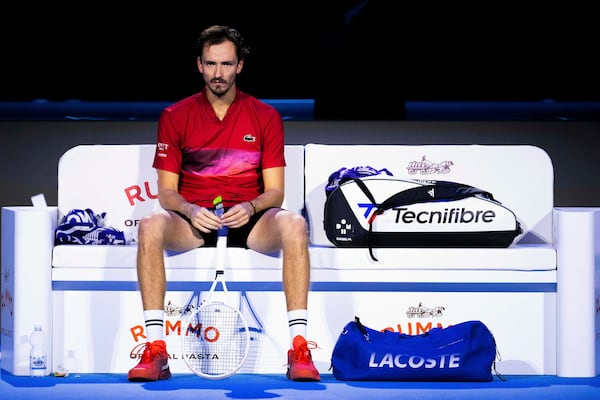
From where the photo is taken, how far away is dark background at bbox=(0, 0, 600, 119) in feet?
39.4

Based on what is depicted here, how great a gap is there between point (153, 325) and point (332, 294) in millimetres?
782

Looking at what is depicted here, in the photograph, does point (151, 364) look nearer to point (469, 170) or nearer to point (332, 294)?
point (332, 294)

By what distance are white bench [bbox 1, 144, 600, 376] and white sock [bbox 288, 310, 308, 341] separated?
0.27m

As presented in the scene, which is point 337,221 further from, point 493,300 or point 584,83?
point 584,83

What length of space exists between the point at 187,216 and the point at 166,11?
8.03 metres

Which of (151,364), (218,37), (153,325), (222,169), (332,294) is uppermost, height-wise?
(218,37)

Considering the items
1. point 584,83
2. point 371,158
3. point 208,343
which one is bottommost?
point 208,343

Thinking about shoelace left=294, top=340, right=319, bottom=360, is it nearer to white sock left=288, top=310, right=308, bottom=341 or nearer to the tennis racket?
white sock left=288, top=310, right=308, bottom=341

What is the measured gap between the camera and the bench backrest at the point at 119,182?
16.6ft

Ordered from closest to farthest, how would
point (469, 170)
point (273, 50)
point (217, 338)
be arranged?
point (217, 338) < point (469, 170) < point (273, 50)

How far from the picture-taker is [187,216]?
452 centimetres

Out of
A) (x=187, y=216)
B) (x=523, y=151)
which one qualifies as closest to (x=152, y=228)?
(x=187, y=216)

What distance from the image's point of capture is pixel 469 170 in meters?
5.08

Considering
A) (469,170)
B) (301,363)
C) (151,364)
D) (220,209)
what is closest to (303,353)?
(301,363)
